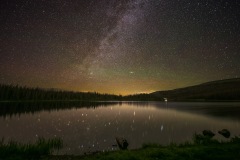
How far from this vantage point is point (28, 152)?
19.8 m

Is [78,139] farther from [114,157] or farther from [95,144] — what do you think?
[114,157]

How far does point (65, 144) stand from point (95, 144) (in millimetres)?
3580

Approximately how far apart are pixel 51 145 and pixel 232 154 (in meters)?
18.0

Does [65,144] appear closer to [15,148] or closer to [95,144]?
[95,144]

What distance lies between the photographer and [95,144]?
27.3 m

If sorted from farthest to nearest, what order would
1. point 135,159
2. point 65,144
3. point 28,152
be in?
1. point 65,144
2. point 28,152
3. point 135,159

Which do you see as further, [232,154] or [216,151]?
[216,151]

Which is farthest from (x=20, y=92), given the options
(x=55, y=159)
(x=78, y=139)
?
(x=55, y=159)

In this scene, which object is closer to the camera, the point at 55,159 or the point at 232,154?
the point at 232,154

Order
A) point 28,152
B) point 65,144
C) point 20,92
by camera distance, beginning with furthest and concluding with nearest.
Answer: point 20,92
point 65,144
point 28,152

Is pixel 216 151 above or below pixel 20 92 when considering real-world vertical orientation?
below

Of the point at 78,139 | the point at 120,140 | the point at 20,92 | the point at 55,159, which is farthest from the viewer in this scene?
the point at 20,92

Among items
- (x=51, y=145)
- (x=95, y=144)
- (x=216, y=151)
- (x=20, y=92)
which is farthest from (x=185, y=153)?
(x=20, y=92)

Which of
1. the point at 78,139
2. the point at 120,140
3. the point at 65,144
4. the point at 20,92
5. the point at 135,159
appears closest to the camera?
the point at 135,159
